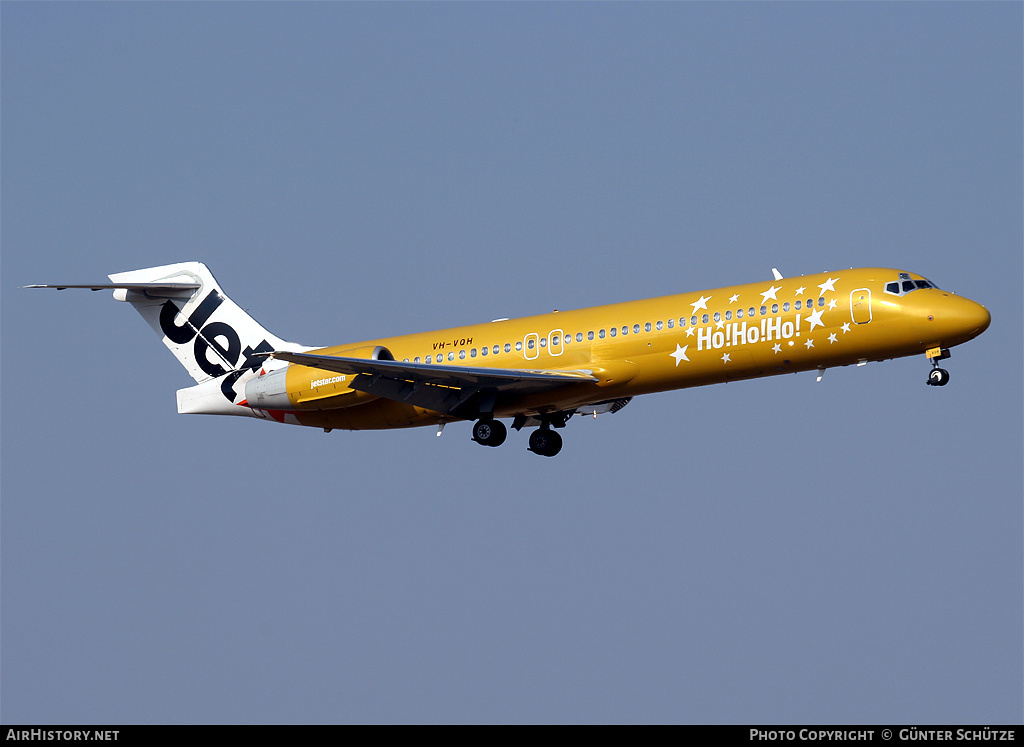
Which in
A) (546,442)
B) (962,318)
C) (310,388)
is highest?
(310,388)

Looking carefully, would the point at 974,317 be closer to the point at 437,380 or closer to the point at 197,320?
the point at 437,380

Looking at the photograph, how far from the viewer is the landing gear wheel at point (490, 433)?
38.1m

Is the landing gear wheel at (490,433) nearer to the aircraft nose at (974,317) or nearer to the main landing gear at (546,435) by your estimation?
the main landing gear at (546,435)

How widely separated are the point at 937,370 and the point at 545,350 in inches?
374

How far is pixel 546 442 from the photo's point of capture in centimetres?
4019

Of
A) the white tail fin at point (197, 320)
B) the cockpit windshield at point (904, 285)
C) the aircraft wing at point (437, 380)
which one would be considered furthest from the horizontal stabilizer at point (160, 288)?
the cockpit windshield at point (904, 285)

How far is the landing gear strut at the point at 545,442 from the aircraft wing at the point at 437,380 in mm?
2782

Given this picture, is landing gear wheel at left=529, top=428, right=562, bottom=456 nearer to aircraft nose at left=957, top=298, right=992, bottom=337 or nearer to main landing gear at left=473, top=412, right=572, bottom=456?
main landing gear at left=473, top=412, right=572, bottom=456

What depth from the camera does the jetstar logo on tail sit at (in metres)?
41.4

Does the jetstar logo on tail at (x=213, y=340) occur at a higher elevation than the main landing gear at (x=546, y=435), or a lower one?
higher

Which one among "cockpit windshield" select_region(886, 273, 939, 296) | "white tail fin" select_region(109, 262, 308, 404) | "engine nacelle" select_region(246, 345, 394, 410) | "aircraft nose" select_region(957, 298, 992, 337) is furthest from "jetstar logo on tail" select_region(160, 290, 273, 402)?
"aircraft nose" select_region(957, 298, 992, 337)

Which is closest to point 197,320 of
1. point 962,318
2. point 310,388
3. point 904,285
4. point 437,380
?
point 310,388
